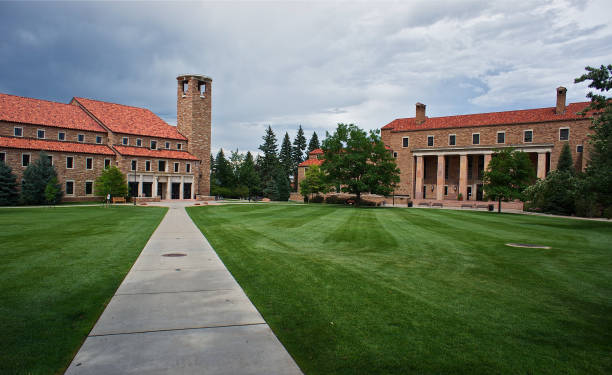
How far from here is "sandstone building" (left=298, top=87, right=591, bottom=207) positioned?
54688 millimetres

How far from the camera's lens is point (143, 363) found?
358 cm

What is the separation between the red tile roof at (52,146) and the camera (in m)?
Result: 45.6

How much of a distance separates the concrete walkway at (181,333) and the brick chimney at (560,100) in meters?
65.4

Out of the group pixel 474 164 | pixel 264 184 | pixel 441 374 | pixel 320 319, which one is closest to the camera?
pixel 441 374

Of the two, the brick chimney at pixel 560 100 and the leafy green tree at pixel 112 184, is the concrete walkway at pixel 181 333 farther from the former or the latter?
the brick chimney at pixel 560 100

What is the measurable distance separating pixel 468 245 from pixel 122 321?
11.7 metres

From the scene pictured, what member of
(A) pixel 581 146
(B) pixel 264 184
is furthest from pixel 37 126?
(A) pixel 581 146

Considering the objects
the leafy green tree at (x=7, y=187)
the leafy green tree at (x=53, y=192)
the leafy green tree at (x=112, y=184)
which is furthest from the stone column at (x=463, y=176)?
the leafy green tree at (x=7, y=187)

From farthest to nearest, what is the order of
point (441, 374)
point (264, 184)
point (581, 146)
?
point (264, 184) < point (581, 146) < point (441, 374)

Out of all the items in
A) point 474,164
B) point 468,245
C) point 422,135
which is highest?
point 422,135

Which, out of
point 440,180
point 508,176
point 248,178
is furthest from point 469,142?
point 248,178

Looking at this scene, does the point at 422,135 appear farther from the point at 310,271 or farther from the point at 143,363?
the point at 143,363

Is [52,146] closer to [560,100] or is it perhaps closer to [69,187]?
[69,187]

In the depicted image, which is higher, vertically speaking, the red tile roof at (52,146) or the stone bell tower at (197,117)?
the stone bell tower at (197,117)
